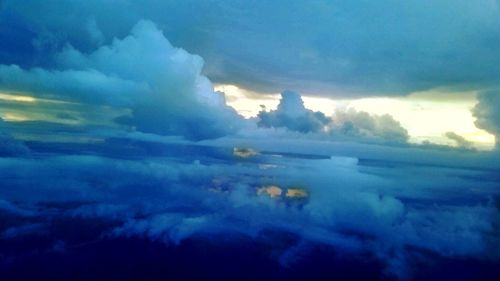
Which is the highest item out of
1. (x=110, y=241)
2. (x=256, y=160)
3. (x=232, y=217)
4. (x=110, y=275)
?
(x=256, y=160)

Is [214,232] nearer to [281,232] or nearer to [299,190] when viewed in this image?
[281,232]

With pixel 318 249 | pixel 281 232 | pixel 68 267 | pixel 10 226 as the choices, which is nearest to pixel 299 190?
pixel 281 232

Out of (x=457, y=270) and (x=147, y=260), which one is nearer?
(x=457, y=270)

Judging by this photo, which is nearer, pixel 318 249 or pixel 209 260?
pixel 209 260

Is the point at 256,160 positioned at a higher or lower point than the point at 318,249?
higher

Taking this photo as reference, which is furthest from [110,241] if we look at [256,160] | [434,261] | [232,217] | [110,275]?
[434,261]

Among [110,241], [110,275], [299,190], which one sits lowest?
[110,275]

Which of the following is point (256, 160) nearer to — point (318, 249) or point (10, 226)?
point (318, 249)

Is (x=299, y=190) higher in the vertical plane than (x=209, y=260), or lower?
higher
